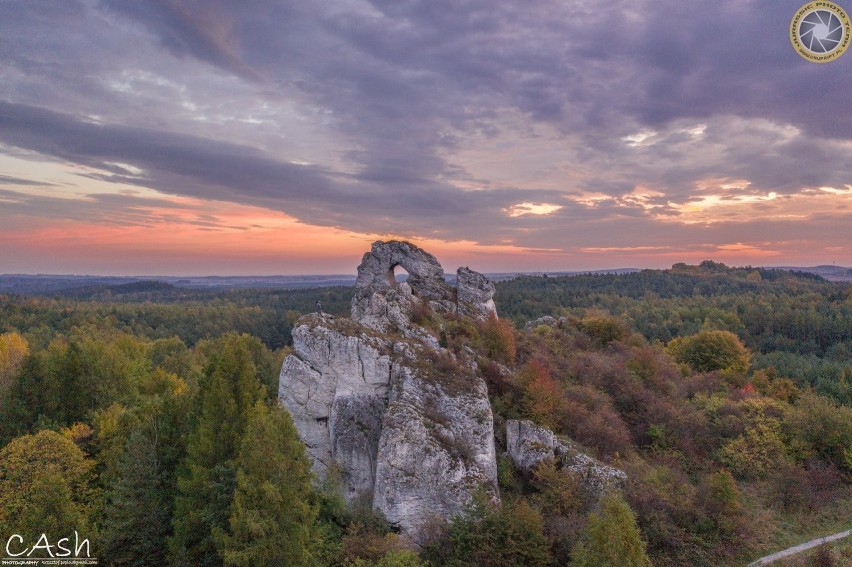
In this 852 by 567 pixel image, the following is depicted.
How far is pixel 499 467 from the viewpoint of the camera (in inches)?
1040

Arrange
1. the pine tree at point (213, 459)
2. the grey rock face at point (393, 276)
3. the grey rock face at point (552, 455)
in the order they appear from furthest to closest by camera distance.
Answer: the grey rock face at point (393, 276)
the grey rock face at point (552, 455)
the pine tree at point (213, 459)

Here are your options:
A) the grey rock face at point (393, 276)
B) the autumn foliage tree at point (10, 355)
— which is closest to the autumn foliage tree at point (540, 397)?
the grey rock face at point (393, 276)

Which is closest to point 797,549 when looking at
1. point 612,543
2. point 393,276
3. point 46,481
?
point 612,543

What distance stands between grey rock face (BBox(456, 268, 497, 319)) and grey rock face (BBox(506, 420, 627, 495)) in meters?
14.0

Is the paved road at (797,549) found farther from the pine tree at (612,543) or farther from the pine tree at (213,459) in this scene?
the pine tree at (213,459)

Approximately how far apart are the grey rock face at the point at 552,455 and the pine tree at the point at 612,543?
6.81 metres

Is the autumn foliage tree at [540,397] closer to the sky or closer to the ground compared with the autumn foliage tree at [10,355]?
closer to the sky

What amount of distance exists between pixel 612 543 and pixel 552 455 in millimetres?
8548

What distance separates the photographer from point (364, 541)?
67.3ft

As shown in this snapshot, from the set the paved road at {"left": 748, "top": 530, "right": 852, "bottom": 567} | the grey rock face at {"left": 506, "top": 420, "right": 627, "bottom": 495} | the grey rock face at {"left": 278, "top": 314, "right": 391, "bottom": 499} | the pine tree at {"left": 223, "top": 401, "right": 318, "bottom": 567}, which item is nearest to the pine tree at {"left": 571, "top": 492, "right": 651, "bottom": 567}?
the grey rock face at {"left": 506, "top": 420, "right": 627, "bottom": 495}

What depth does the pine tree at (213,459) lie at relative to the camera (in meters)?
20.6

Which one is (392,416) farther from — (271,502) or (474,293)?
(474,293)

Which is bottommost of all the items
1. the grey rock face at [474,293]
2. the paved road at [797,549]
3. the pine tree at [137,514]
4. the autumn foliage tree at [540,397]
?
the paved road at [797,549]

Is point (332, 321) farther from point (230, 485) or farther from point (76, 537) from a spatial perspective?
point (76, 537)
